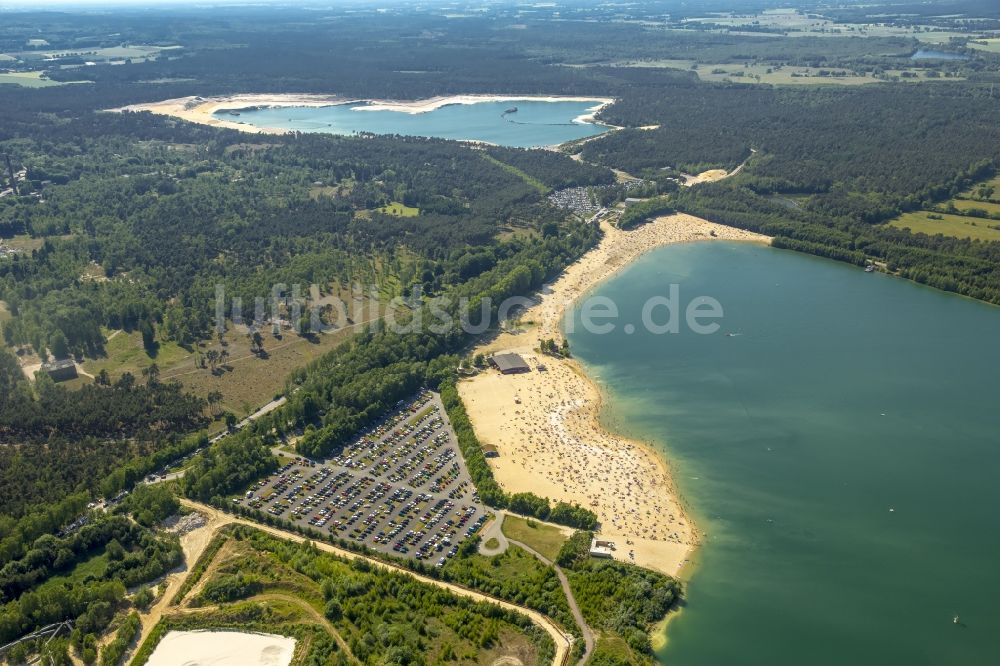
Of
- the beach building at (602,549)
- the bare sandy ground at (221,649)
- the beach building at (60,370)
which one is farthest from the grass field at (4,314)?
the beach building at (602,549)

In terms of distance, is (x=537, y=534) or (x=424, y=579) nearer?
(x=424, y=579)

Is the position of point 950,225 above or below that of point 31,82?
below

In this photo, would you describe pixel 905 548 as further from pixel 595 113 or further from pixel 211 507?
pixel 595 113

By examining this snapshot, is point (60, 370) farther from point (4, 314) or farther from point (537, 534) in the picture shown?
point (537, 534)

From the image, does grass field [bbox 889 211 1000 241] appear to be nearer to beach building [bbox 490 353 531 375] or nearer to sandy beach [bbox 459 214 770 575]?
sandy beach [bbox 459 214 770 575]

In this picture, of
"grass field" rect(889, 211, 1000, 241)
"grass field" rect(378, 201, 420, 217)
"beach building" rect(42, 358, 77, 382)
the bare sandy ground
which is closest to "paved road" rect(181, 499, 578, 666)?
the bare sandy ground

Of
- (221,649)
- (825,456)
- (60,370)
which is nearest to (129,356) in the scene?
(60,370)

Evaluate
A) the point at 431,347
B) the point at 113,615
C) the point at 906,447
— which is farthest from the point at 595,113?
the point at 113,615
